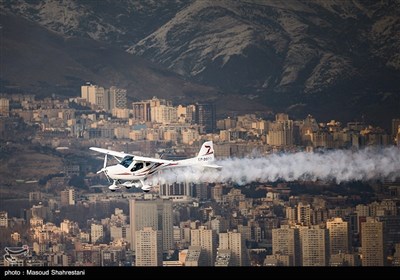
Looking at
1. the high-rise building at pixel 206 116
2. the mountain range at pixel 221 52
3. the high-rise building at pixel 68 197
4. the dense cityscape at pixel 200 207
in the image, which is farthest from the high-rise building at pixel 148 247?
the mountain range at pixel 221 52

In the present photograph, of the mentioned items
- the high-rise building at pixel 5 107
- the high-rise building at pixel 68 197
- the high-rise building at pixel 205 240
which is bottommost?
the high-rise building at pixel 205 240

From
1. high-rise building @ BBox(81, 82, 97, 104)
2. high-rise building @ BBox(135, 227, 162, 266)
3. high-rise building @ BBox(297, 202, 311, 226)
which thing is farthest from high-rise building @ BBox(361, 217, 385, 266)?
high-rise building @ BBox(81, 82, 97, 104)

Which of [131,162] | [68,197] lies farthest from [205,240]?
[131,162]

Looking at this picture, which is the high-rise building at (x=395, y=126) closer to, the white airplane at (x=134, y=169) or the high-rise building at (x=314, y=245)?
the high-rise building at (x=314, y=245)

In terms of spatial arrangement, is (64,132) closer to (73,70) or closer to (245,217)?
(73,70)

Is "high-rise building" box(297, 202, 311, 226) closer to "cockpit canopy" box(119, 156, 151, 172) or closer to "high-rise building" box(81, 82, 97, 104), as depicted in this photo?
"high-rise building" box(81, 82, 97, 104)

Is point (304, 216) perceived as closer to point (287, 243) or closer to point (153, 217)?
point (287, 243)
